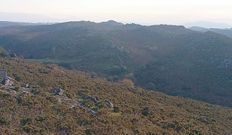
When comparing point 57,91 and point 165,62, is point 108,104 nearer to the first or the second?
point 57,91

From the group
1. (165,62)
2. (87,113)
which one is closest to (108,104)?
(87,113)

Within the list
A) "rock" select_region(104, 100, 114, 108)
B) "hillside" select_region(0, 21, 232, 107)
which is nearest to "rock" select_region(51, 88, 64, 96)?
"rock" select_region(104, 100, 114, 108)

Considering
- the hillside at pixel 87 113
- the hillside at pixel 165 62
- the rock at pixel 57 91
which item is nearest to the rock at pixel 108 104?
the hillside at pixel 87 113

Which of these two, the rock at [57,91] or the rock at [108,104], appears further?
the rock at [57,91]

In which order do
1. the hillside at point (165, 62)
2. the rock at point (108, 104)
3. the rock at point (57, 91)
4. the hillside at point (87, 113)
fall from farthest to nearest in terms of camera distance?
the hillside at point (165, 62) → the rock at point (57, 91) → the rock at point (108, 104) → the hillside at point (87, 113)

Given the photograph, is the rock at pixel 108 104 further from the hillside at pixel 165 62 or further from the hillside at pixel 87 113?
the hillside at pixel 165 62

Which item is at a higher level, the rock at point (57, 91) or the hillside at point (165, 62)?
the rock at point (57, 91)

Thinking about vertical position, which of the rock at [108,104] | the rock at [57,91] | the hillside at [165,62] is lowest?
the hillside at [165,62]


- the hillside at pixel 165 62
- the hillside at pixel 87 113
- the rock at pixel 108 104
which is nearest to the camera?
the hillside at pixel 87 113

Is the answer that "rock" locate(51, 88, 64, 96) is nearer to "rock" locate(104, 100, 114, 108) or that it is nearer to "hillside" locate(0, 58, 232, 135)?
"hillside" locate(0, 58, 232, 135)
